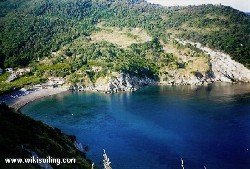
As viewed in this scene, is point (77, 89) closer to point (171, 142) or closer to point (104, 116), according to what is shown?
point (104, 116)

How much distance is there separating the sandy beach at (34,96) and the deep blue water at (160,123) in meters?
4.50

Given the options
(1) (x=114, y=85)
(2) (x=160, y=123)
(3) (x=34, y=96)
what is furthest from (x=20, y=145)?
(1) (x=114, y=85)

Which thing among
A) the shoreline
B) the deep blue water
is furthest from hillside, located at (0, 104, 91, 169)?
the shoreline

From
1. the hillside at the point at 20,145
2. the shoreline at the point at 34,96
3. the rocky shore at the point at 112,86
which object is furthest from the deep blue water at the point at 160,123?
the hillside at the point at 20,145

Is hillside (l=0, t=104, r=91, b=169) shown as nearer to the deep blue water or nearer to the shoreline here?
the deep blue water

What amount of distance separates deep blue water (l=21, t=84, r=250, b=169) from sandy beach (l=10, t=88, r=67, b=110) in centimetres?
450

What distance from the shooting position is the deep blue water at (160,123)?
3937 inches

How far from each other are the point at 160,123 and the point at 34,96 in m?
75.7

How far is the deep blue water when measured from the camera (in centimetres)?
10000

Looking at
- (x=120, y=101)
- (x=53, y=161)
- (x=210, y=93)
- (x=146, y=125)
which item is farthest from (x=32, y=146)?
(x=210, y=93)

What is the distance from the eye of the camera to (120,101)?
17250 cm

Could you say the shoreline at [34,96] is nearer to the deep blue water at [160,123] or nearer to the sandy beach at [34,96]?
the sandy beach at [34,96]

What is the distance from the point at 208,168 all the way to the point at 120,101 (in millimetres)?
84024

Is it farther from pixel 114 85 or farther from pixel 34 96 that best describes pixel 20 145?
pixel 114 85
